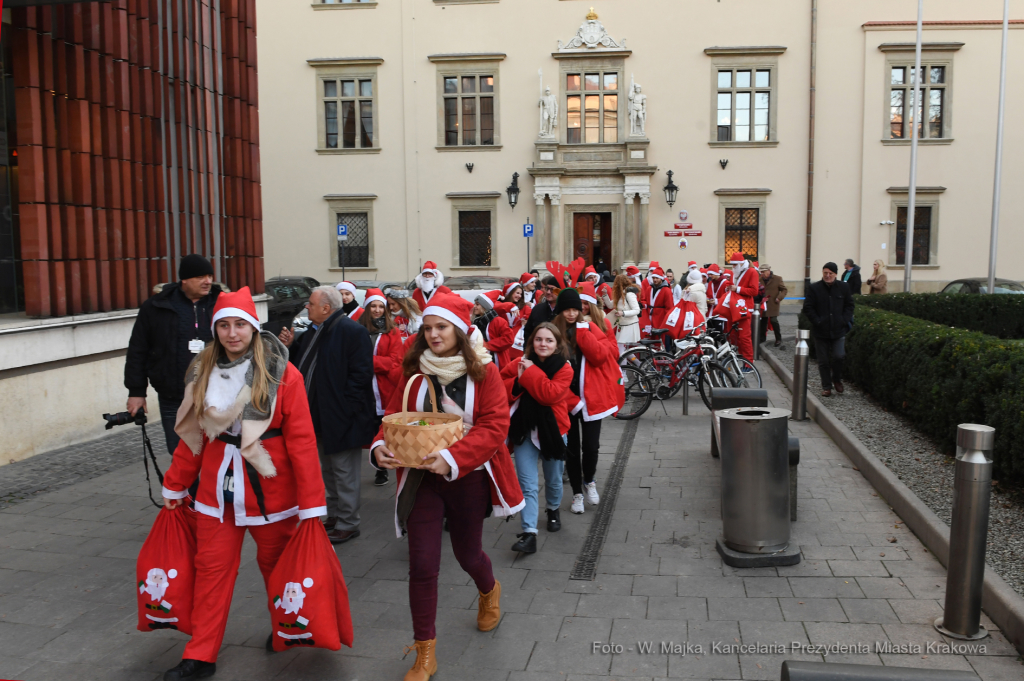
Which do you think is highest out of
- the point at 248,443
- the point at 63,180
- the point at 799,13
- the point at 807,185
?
the point at 799,13

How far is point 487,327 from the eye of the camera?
28.0ft

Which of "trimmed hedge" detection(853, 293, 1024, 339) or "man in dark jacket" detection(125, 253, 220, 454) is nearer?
"man in dark jacket" detection(125, 253, 220, 454)

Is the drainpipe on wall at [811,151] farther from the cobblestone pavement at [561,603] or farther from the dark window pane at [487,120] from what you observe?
the cobblestone pavement at [561,603]

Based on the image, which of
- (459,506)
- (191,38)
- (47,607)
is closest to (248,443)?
(459,506)

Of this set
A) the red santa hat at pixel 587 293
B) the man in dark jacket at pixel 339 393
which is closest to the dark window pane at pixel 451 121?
the red santa hat at pixel 587 293

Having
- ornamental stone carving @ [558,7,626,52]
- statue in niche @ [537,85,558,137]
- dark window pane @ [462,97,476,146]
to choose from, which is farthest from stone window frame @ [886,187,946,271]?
dark window pane @ [462,97,476,146]

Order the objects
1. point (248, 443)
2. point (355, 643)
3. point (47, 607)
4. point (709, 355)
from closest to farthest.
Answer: point (248, 443) < point (355, 643) < point (47, 607) < point (709, 355)

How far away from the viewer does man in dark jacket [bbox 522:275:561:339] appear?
7684mm

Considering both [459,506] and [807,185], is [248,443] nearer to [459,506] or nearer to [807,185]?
[459,506]

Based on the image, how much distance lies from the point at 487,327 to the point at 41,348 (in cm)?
437

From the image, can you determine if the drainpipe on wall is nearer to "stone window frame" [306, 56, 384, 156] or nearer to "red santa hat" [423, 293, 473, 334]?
"stone window frame" [306, 56, 384, 156]

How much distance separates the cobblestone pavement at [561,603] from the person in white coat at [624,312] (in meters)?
5.30

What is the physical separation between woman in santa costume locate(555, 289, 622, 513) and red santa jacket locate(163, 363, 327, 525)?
8.62ft

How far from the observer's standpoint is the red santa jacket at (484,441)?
11.9ft
